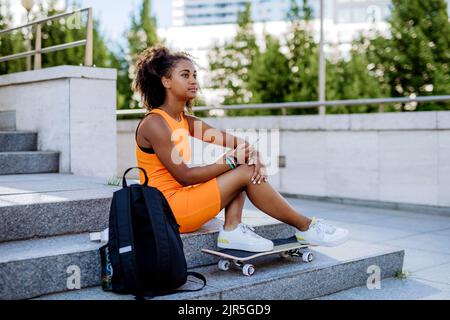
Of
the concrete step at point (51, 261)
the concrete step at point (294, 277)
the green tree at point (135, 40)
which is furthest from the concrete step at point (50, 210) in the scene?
the green tree at point (135, 40)

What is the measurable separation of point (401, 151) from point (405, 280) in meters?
4.24

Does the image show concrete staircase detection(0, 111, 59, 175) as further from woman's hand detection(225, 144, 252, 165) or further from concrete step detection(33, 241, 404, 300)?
woman's hand detection(225, 144, 252, 165)

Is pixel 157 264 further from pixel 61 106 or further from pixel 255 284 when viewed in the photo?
pixel 61 106

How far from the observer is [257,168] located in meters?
4.50

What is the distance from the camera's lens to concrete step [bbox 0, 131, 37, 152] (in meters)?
7.74

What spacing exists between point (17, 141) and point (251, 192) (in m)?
4.26

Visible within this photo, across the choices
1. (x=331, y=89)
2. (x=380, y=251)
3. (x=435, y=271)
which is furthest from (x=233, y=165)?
(x=331, y=89)

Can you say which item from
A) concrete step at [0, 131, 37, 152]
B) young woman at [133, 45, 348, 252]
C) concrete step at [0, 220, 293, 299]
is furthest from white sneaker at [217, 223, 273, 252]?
concrete step at [0, 131, 37, 152]

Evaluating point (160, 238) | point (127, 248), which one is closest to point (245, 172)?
point (160, 238)

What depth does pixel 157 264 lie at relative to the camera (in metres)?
3.77

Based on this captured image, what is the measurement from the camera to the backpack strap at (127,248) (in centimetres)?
377

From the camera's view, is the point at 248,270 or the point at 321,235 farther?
the point at 321,235

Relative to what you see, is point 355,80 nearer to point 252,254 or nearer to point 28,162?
point 28,162
